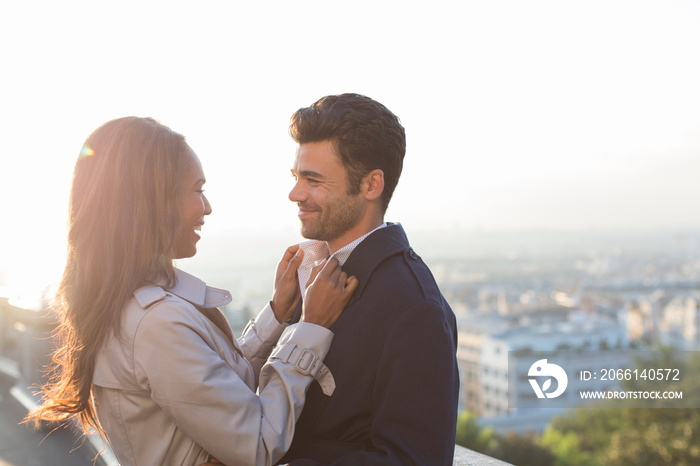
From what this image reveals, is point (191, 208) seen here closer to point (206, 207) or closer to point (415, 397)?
point (206, 207)

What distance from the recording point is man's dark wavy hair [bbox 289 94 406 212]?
6.33ft

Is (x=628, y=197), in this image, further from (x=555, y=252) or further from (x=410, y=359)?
(x=410, y=359)

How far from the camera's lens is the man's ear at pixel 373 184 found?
6.48ft

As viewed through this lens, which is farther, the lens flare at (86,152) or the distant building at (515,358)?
the distant building at (515,358)

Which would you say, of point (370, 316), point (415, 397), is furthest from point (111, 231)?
point (415, 397)

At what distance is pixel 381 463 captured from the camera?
1562 mm

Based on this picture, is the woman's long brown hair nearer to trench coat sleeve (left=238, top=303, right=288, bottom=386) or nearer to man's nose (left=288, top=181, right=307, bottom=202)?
man's nose (left=288, top=181, right=307, bottom=202)

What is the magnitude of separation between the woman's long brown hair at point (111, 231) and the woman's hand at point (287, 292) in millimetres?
587

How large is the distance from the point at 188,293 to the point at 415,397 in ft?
2.14

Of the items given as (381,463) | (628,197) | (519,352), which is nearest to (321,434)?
(381,463)

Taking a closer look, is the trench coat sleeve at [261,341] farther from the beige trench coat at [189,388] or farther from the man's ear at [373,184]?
the man's ear at [373,184]

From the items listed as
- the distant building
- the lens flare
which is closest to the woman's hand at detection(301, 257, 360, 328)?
the lens flare

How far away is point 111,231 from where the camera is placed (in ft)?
5.22

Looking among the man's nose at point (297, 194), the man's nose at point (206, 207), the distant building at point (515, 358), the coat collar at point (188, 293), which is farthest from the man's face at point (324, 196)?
the distant building at point (515, 358)
